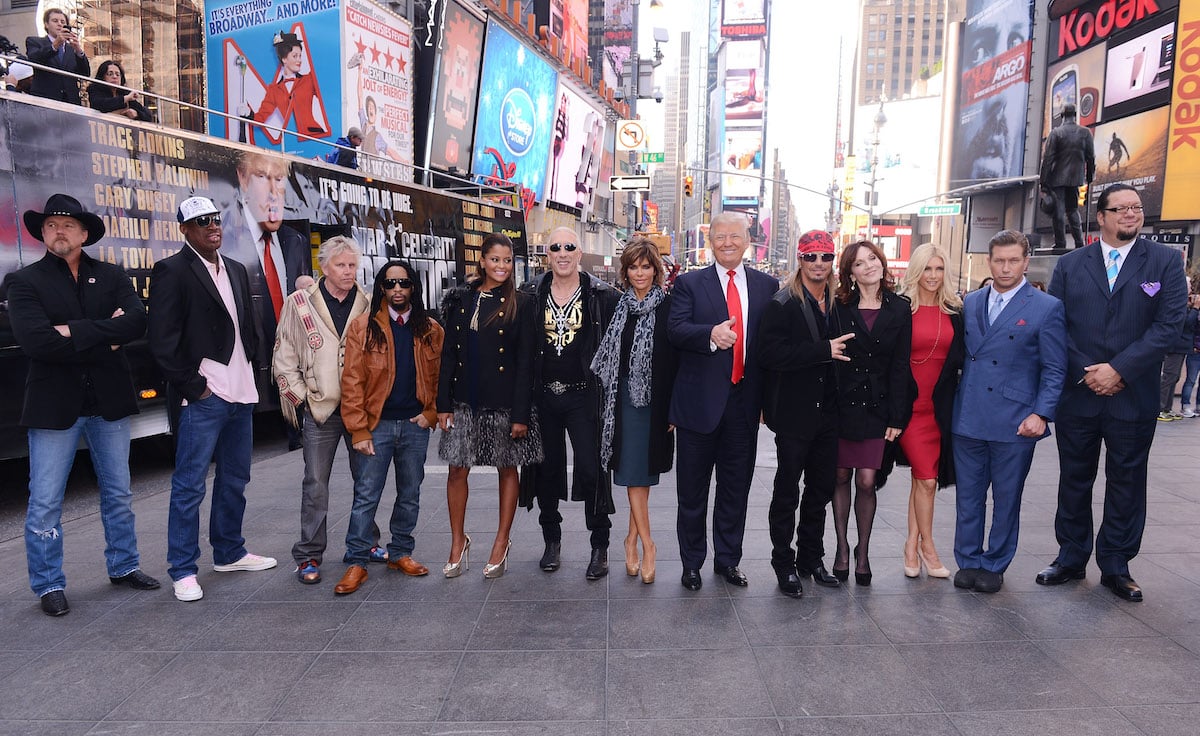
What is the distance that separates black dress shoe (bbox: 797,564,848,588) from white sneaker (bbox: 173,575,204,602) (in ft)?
12.1

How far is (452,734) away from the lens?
3.17 metres

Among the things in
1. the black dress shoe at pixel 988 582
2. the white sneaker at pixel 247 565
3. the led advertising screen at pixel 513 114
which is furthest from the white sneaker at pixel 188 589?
the led advertising screen at pixel 513 114

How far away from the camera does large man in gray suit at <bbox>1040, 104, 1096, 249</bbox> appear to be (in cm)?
1222

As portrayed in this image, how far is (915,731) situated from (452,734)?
1892mm

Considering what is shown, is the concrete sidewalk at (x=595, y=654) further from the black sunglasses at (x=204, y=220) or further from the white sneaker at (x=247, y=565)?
the black sunglasses at (x=204, y=220)

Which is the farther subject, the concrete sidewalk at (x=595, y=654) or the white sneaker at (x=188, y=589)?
the white sneaker at (x=188, y=589)

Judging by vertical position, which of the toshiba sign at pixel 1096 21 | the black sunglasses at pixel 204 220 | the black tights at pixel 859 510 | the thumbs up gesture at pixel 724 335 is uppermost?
the toshiba sign at pixel 1096 21

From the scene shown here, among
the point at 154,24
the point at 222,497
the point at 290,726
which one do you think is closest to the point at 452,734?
the point at 290,726

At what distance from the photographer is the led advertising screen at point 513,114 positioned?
1055 inches

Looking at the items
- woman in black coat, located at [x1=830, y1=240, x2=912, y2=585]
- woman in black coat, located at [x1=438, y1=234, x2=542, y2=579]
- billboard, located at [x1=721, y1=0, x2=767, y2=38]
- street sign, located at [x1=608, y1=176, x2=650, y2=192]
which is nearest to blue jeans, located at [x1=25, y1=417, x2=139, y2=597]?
Result: woman in black coat, located at [x1=438, y1=234, x2=542, y2=579]

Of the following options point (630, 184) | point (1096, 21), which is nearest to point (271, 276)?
point (630, 184)

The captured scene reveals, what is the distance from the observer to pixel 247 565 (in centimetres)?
514

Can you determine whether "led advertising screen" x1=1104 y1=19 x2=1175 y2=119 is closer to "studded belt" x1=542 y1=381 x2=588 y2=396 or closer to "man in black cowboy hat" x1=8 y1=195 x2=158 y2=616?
"studded belt" x1=542 y1=381 x2=588 y2=396

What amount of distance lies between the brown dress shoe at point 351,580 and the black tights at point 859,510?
300 cm
